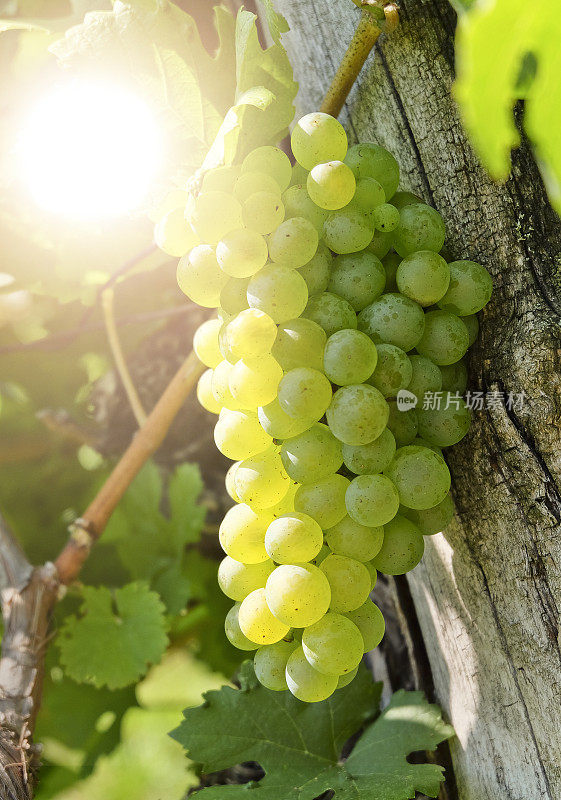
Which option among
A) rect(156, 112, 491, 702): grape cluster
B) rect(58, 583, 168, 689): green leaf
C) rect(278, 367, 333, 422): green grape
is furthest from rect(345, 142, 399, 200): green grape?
rect(58, 583, 168, 689): green leaf

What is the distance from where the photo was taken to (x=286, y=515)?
0.53 meters

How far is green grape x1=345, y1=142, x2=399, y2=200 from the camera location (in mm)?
583

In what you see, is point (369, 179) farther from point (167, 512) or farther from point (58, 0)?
point (167, 512)

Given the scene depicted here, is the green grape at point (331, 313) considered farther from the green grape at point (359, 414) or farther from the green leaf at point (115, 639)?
the green leaf at point (115, 639)

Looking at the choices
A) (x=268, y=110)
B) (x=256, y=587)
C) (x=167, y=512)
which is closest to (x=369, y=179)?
(x=268, y=110)

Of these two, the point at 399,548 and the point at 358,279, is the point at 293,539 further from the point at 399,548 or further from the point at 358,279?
the point at 358,279

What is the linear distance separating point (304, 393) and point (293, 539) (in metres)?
0.12

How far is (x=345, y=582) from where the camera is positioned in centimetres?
53

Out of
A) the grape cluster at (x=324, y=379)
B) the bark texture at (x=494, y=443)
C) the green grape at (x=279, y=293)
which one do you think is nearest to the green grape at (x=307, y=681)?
the grape cluster at (x=324, y=379)

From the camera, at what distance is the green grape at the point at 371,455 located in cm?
51

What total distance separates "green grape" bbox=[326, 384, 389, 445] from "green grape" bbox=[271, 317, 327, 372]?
0.15 ft

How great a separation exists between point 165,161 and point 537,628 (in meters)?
0.65

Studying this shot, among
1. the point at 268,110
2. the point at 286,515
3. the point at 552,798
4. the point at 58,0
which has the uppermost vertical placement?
the point at 58,0

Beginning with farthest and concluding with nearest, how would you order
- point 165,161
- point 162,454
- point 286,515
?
point 162,454
point 165,161
point 286,515
